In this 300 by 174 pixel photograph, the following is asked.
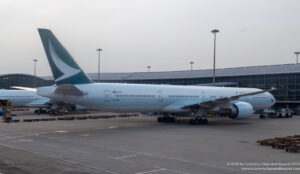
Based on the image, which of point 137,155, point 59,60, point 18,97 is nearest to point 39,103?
point 18,97

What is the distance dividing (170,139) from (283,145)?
18.6ft

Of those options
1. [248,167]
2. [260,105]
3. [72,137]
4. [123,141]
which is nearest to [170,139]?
[123,141]

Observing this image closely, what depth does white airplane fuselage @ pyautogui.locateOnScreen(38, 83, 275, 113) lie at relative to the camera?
20145mm

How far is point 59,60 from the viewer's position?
1881 cm

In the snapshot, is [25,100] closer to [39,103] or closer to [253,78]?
[39,103]

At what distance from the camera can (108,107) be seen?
70.4 ft

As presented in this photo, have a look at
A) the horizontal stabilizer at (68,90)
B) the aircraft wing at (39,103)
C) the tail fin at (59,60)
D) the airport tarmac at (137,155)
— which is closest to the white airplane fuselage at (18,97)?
the aircraft wing at (39,103)

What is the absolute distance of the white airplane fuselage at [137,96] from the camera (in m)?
20.1

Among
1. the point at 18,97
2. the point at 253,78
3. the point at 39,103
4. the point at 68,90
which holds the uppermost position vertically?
the point at 253,78

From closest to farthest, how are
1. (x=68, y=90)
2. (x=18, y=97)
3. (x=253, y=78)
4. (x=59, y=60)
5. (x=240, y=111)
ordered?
(x=59, y=60), (x=68, y=90), (x=240, y=111), (x=18, y=97), (x=253, y=78)

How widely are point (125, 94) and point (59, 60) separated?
562 cm

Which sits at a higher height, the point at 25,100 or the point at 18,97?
the point at 18,97

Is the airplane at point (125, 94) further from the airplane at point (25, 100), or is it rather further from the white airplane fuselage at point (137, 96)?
the airplane at point (25, 100)

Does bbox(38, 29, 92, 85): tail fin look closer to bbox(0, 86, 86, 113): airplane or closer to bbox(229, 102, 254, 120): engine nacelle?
bbox(229, 102, 254, 120): engine nacelle
